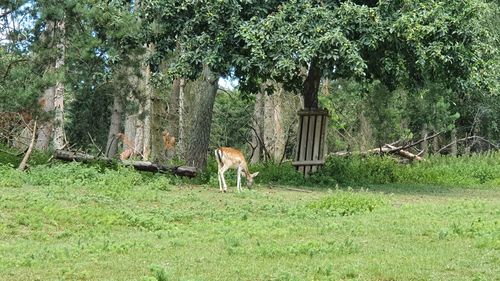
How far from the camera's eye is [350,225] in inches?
486

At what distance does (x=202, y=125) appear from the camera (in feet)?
70.4

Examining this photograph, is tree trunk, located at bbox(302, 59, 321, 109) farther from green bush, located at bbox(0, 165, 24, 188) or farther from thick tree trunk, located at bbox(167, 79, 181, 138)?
green bush, located at bbox(0, 165, 24, 188)

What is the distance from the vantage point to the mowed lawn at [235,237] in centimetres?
853

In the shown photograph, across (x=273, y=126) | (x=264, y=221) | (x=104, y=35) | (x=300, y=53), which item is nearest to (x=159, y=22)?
(x=104, y=35)

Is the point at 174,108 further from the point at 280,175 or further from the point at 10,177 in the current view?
the point at 10,177

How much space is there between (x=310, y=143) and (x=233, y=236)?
12080 millimetres

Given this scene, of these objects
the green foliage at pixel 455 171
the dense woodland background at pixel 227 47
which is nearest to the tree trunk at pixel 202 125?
the dense woodland background at pixel 227 47

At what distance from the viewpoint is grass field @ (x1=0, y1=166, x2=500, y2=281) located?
336 inches

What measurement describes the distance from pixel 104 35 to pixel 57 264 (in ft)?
41.4

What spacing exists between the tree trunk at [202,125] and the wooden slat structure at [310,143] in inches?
106

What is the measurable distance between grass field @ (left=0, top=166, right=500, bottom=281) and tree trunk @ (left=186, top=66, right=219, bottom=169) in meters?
4.23

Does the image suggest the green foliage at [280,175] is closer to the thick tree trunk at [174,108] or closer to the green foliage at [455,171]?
the green foliage at [455,171]

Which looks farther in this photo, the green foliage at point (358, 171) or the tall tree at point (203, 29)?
the green foliage at point (358, 171)

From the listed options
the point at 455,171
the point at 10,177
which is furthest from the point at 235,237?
the point at 455,171
